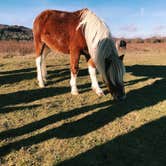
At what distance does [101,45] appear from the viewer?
30.3 feet

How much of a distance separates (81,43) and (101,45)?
0.84 meters

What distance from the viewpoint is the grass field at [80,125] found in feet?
21.3

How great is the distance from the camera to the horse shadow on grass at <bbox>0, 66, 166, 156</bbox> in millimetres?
7141

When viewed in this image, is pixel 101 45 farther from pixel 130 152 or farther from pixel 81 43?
pixel 130 152

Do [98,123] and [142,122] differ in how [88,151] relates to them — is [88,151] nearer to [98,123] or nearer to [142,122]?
[98,123]

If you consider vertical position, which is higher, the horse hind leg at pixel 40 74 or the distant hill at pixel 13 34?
the distant hill at pixel 13 34

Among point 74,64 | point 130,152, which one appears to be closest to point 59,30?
point 74,64

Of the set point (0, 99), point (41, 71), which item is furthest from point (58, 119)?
point (41, 71)

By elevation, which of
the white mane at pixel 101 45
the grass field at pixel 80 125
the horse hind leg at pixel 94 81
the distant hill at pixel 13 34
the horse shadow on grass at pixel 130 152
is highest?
the distant hill at pixel 13 34

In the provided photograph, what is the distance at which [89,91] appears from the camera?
34.9 ft

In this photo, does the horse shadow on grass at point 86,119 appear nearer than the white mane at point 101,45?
Yes

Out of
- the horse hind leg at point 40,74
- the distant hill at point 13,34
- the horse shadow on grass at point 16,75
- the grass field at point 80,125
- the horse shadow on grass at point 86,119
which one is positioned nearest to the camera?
the grass field at point 80,125

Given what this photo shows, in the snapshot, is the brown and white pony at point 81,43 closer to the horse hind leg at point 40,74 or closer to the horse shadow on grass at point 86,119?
the horse hind leg at point 40,74

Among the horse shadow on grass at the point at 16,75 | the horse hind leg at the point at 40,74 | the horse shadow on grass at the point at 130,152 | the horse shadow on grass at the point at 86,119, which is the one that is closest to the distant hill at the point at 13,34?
the horse shadow on grass at the point at 16,75
